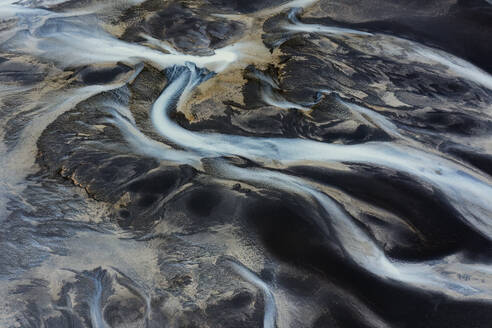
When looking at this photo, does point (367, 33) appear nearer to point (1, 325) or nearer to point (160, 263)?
point (160, 263)

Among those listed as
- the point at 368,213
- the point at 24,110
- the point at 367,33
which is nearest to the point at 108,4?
the point at 24,110

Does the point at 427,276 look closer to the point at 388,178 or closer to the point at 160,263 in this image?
the point at 388,178

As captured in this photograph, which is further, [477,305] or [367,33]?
[367,33]

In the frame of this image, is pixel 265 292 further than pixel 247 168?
No

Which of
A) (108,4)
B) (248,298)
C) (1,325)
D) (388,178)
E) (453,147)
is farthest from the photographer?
(108,4)

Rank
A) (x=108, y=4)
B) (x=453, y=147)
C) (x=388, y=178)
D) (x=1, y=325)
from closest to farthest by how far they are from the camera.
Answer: (x=1, y=325), (x=388, y=178), (x=453, y=147), (x=108, y=4)

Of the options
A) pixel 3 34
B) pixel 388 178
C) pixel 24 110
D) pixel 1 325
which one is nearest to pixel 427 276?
pixel 388 178

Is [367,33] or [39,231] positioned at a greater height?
[367,33]
